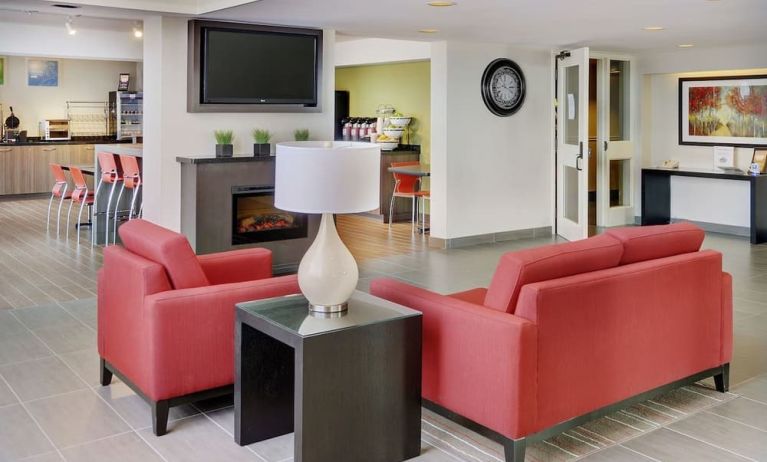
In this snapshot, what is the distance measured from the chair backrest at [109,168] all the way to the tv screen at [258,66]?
6.86 feet

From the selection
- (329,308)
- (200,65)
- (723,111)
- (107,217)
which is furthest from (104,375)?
(723,111)

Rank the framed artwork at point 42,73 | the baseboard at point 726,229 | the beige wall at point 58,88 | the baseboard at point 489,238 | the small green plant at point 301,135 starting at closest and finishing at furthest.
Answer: the small green plant at point 301,135 < the baseboard at point 489,238 < the baseboard at point 726,229 < the beige wall at point 58,88 < the framed artwork at point 42,73

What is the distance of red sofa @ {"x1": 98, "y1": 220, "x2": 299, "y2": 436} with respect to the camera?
335cm

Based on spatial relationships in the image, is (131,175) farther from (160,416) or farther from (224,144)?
(160,416)

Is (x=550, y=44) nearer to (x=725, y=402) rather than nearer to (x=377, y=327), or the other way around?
(x=725, y=402)

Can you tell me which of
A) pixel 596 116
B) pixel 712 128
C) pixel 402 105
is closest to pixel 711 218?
pixel 712 128

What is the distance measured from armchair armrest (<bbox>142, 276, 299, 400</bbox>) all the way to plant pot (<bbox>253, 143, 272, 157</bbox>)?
11.2 feet

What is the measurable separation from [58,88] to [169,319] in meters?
11.1

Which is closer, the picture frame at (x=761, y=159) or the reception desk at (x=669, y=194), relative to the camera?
the reception desk at (x=669, y=194)

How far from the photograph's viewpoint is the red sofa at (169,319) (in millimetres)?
3346

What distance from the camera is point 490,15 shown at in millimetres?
6262

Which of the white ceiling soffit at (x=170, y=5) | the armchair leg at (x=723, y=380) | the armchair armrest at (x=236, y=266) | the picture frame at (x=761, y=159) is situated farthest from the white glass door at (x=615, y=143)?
the armchair armrest at (x=236, y=266)

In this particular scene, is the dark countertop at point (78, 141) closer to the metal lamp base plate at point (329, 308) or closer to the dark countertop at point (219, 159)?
the dark countertop at point (219, 159)

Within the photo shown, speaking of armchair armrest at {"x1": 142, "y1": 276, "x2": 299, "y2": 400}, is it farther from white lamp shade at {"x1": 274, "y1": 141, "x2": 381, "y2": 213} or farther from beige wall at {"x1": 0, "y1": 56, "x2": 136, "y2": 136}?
beige wall at {"x1": 0, "y1": 56, "x2": 136, "y2": 136}
